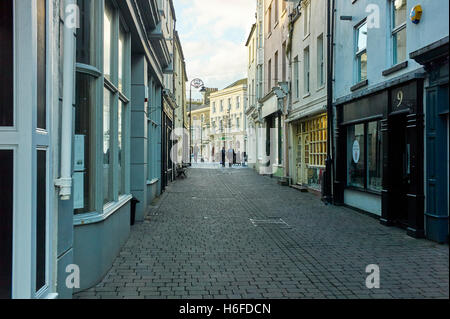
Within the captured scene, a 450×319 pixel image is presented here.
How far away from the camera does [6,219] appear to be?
3281mm

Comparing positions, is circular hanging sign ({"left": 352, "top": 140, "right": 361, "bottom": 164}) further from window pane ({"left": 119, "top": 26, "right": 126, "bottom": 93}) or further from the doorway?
window pane ({"left": 119, "top": 26, "right": 126, "bottom": 93})

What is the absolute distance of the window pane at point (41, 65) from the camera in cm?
349

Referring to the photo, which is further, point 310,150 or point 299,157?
point 299,157

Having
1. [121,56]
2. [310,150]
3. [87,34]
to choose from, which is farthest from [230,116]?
[87,34]

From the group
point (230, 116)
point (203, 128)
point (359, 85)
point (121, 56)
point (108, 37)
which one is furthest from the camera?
point (203, 128)

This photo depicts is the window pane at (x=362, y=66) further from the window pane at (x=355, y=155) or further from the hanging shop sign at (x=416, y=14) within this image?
the hanging shop sign at (x=416, y=14)

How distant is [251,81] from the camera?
36.1 m

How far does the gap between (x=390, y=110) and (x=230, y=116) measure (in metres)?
55.0

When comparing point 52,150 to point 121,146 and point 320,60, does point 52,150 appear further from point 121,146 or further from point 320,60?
point 320,60

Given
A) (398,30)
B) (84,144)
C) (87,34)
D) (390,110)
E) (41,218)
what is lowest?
(41,218)

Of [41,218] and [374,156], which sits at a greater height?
[374,156]

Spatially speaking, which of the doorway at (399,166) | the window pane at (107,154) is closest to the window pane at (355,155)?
the doorway at (399,166)

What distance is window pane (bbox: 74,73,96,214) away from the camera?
5.09 m

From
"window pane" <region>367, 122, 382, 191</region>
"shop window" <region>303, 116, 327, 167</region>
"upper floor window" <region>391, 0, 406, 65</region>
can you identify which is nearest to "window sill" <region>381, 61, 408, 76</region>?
"upper floor window" <region>391, 0, 406, 65</region>
